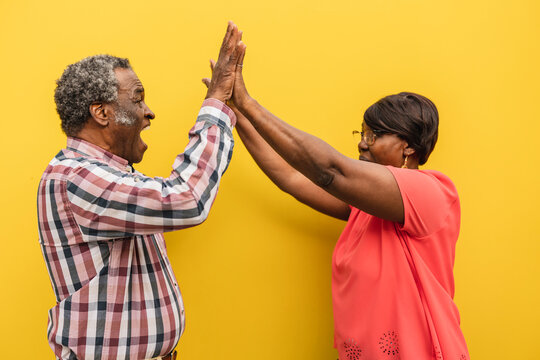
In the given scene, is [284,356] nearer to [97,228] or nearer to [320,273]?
[320,273]

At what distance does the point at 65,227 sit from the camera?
4.29 feet

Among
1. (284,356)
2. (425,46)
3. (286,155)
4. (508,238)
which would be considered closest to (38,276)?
(284,356)

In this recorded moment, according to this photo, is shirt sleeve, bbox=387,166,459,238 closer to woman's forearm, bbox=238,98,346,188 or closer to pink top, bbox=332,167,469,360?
pink top, bbox=332,167,469,360

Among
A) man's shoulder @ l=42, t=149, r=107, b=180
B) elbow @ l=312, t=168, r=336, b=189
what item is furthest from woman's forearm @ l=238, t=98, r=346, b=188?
man's shoulder @ l=42, t=149, r=107, b=180

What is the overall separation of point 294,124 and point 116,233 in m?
0.97

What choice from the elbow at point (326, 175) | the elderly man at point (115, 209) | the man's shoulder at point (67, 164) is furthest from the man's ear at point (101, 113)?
the elbow at point (326, 175)

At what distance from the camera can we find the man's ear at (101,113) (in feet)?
4.61

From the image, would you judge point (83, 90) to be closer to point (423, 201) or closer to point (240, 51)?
point (240, 51)

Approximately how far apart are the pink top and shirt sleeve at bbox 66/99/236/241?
60 cm

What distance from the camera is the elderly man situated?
4.03 feet

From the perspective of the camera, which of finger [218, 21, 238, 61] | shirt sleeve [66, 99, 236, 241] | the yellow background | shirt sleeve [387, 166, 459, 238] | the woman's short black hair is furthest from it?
the yellow background

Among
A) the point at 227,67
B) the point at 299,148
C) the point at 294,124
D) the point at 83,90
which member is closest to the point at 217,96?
the point at 227,67

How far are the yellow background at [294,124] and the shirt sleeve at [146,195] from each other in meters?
0.66

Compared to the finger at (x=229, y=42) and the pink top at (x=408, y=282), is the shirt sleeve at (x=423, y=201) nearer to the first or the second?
the pink top at (x=408, y=282)
